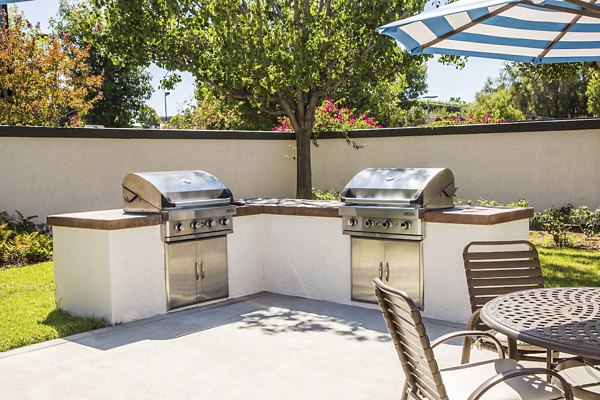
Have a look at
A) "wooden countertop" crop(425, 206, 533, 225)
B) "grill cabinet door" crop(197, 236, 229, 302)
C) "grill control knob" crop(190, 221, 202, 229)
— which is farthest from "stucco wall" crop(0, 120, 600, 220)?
"wooden countertop" crop(425, 206, 533, 225)

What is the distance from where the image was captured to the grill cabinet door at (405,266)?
6.48 meters

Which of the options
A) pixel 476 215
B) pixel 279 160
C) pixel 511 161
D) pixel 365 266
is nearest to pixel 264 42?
pixel 365 266

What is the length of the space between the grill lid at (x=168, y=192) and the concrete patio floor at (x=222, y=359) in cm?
120

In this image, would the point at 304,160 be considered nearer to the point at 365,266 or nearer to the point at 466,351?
the point at 365,266

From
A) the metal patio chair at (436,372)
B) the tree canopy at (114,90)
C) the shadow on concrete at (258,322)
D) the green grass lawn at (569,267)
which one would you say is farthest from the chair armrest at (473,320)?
the tree canopy at (114,90)

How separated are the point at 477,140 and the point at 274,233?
732 cm

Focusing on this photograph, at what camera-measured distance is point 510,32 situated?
17.7 ft

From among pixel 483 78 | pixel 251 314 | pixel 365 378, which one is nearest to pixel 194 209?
pixel 251 314

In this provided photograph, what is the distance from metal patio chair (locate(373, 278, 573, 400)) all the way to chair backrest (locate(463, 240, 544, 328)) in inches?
38.8

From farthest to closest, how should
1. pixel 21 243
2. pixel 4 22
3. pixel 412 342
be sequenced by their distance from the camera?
1. pixel 4 22
2. pixel 21 243
3. pixel 412 342

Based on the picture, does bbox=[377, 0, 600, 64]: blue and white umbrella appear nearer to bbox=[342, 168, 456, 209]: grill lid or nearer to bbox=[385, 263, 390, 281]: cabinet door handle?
bbox=[342, 168, 456, 209]: grill lid

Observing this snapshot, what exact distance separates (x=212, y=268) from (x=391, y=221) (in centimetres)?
212

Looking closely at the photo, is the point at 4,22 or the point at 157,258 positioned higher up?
the point at 4,22

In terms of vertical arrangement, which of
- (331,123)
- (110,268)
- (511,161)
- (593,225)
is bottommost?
(593,225)
